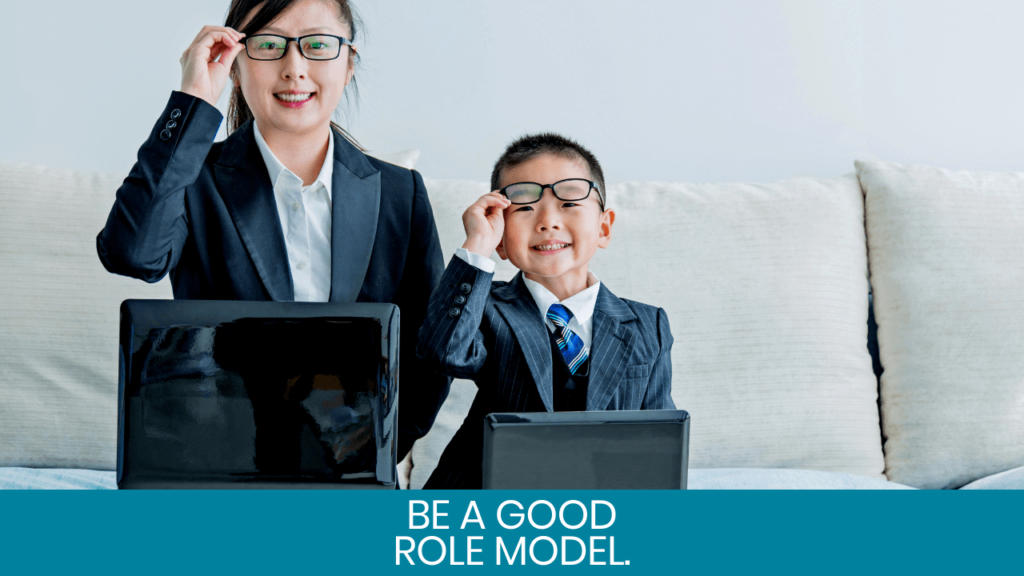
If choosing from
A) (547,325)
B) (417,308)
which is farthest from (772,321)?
(417,308)

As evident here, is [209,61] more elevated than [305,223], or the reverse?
[209,61]

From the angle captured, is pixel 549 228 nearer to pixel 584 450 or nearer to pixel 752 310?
pixel 584 450

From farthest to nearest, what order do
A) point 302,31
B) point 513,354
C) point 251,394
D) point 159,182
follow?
point 513,354 → point 302,31 → point 159,182 → point 251,394

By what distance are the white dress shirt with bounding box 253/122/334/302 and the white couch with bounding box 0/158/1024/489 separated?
59cm

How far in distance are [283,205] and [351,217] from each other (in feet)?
0.25

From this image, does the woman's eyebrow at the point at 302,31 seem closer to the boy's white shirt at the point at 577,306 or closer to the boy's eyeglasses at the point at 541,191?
the boy's eyeglasses at the point at 541,191

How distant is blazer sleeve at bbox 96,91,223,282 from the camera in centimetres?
74

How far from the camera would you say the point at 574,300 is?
3.19ft

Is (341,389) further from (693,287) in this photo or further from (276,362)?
(693,287)

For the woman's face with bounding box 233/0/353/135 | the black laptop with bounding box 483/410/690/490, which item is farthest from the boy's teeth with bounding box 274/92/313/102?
the black laptop with bounding box 483/410/690/490

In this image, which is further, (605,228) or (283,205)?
(605,228)

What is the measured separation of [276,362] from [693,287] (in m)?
1.04

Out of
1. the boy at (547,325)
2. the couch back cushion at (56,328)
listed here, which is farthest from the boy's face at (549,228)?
the couch back cushion at (56,328)

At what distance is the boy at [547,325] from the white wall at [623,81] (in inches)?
32.0
